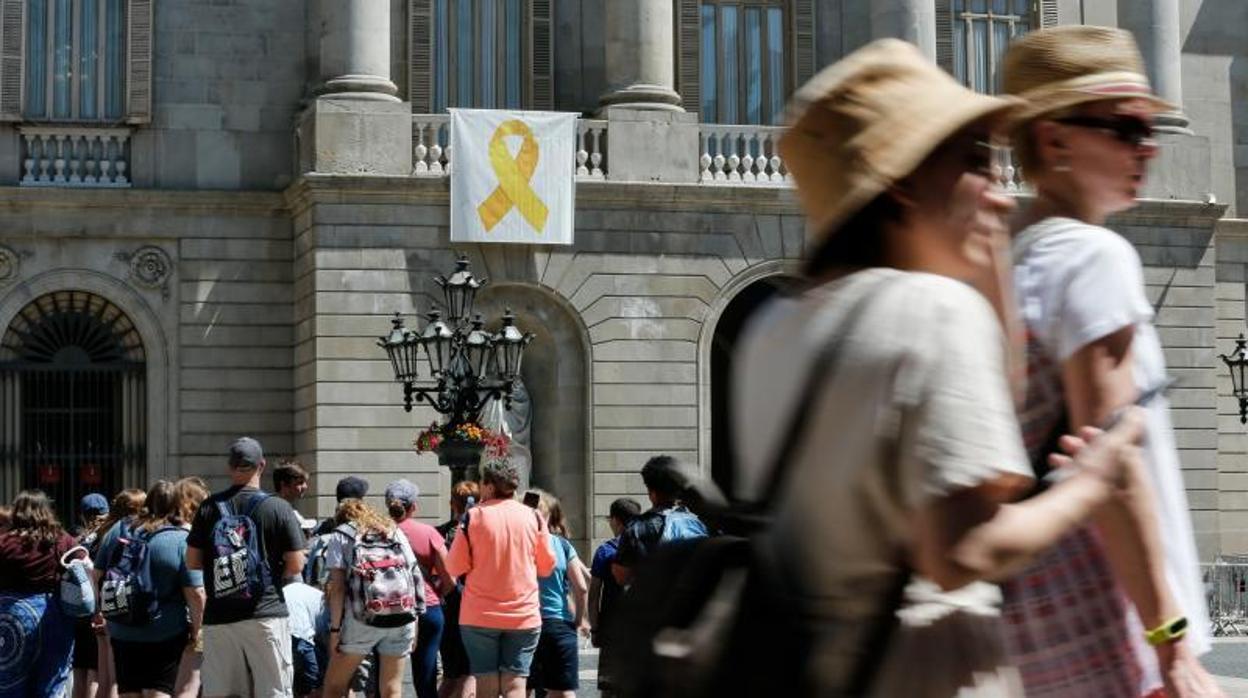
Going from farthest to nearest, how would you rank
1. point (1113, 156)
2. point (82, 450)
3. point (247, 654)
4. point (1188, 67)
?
point (1188, 67), point (82, 450), point (247, 654), point (1113, 156)

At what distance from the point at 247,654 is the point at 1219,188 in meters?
24.5

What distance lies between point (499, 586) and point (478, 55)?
707 inches

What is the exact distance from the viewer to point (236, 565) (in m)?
12.2

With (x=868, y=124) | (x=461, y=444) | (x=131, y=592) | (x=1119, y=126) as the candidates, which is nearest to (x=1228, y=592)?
(x=461, y=444)

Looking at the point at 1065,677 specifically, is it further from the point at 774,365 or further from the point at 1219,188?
the point at 1219,188

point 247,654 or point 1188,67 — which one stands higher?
point 1188,67

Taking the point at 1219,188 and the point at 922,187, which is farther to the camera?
the point at 1219,188

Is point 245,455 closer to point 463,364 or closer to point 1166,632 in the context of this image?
point 1166,632

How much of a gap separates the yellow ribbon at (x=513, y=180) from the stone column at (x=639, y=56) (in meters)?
1.53

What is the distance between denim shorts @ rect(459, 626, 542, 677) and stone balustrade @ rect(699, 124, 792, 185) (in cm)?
1643

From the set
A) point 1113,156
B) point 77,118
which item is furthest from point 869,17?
point 1113,156

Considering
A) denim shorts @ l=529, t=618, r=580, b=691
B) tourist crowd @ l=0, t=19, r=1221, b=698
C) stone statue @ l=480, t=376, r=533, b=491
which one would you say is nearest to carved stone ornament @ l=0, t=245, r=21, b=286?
stone statue @ l=480, t=376, r=533, b=491

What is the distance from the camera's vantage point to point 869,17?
104 ft

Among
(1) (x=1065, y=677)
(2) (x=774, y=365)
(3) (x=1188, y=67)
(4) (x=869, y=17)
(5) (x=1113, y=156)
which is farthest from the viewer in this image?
(3) (x=1188, y=67)
